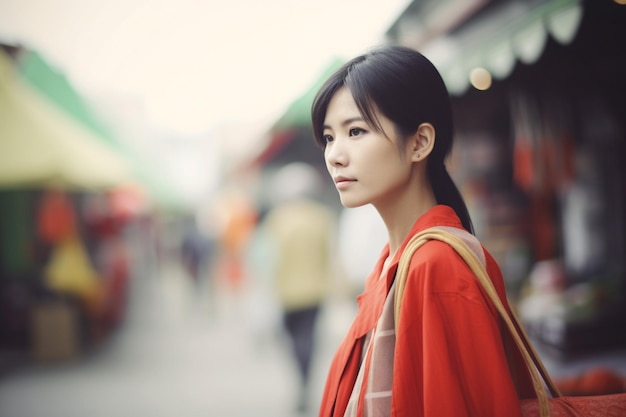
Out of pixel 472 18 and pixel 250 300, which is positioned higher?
pixel 472 18

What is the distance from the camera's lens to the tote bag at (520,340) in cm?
130

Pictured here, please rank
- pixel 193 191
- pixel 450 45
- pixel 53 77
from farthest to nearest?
pixel 193 191
pixel 53 77
pixel 450 45

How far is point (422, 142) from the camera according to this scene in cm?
152

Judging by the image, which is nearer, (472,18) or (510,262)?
(472,18)

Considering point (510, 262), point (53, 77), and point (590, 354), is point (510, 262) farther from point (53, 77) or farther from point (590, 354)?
point (53, 77)

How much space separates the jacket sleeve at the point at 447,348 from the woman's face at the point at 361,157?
268mm

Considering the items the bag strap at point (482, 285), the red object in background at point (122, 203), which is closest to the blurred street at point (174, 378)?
the red object in background at point (122, 203)

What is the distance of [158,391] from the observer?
5934 mm

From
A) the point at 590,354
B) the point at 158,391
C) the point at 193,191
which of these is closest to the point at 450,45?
the point at 590,354

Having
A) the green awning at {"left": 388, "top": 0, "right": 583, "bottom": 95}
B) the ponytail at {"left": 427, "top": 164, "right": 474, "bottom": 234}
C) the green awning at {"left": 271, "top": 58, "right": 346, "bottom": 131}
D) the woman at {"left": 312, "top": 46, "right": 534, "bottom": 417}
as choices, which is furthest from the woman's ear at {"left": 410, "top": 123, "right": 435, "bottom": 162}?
the green awning at {"left": 271, "top": 58, "right": 346, "bottom": 131}

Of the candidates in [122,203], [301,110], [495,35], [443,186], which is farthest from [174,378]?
[122,203]

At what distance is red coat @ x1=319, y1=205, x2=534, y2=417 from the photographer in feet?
3.91

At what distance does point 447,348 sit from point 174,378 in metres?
5.96

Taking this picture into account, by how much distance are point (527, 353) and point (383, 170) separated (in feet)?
2.03
